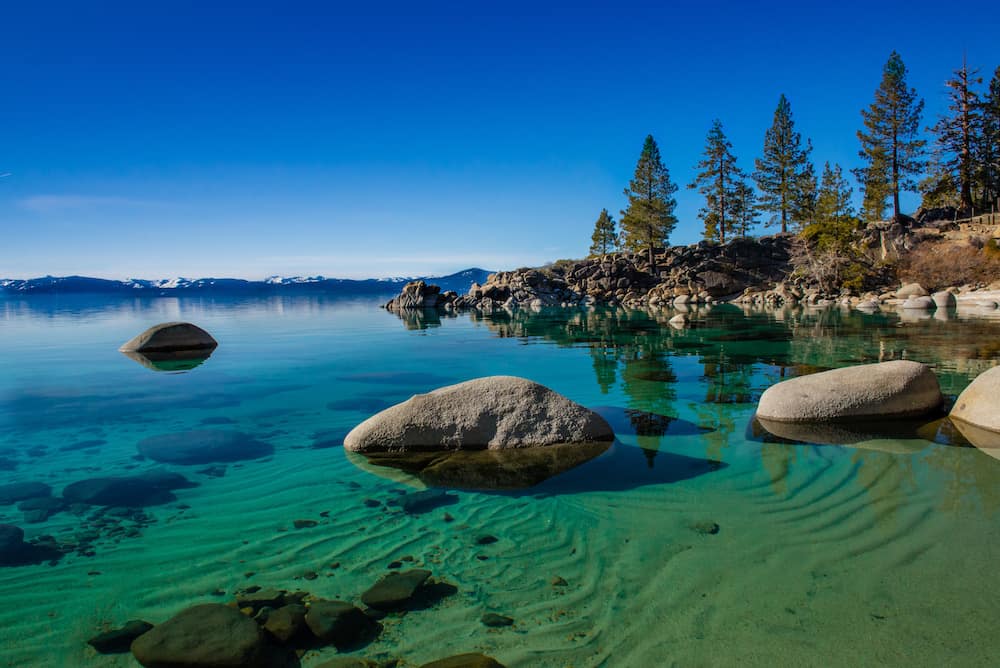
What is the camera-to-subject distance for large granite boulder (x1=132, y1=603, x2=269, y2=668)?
12.0 feet

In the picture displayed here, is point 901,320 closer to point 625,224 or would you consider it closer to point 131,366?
point 131,366

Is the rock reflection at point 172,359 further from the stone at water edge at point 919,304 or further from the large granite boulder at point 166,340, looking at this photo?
the stone at water edge at point 919,304

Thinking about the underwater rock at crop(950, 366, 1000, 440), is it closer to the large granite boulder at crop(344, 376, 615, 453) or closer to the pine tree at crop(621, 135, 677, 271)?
the large granite boulder at crop(344, 376, 615, 453)

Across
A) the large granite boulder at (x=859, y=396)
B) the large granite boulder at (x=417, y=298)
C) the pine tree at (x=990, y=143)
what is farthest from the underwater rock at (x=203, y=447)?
the pine tree at (x=990, y=143)

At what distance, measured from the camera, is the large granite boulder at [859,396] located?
9.48 metres

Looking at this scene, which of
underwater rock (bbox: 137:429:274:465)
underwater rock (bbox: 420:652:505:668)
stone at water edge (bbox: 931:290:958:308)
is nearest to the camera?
underwater rock (bbox: 420:652:505:668)

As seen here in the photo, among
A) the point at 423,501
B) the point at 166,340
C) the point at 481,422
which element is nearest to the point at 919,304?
the point at 481,422

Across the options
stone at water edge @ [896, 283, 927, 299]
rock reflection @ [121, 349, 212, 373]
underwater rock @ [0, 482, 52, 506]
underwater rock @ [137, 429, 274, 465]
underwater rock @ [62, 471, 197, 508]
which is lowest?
underwater rock @ [0, 482, 52, 506]

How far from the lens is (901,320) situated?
29656mm

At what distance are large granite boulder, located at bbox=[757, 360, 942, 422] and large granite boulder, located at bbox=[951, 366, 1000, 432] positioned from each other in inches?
18.1

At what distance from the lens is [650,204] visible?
74.9 m

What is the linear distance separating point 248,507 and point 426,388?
8052 millimetres

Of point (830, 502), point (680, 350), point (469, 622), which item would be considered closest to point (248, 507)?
point (469, 622)

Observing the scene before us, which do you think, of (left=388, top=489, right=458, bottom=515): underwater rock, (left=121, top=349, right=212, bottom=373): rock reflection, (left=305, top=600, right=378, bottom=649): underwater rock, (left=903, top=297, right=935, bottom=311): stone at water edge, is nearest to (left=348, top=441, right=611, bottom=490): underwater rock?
(left=388, top=489, right=458, bottom=515): underwater rock
